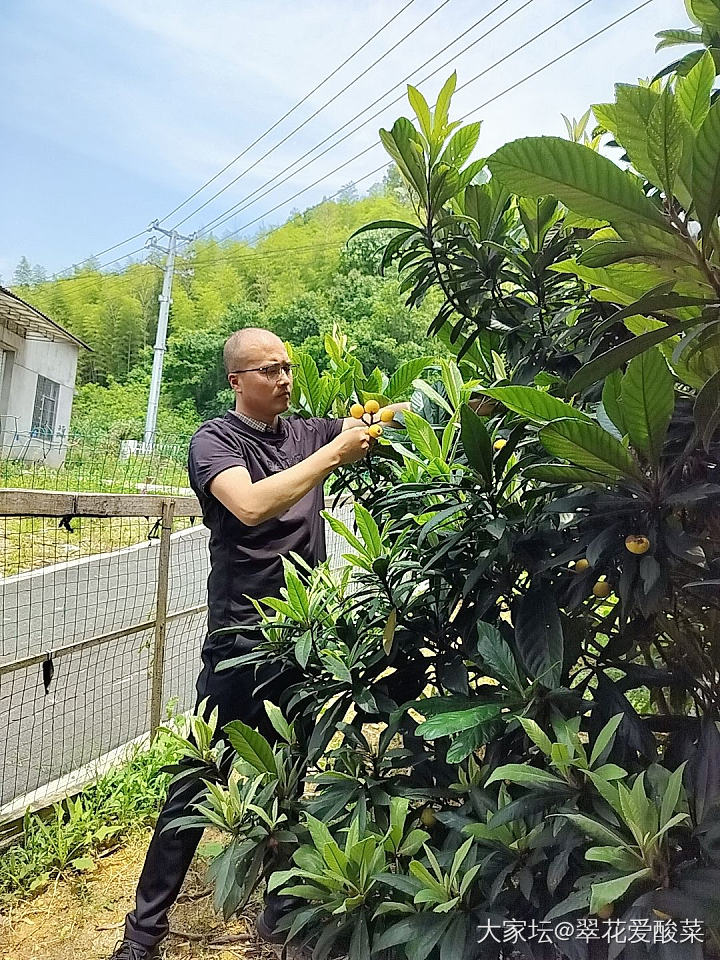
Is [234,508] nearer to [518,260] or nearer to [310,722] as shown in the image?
[310,722]

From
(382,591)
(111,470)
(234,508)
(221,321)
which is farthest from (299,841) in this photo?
(221,321)

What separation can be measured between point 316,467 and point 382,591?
18cm

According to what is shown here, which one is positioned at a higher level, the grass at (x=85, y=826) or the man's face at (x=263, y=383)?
the man's face at (x=263, y=383)

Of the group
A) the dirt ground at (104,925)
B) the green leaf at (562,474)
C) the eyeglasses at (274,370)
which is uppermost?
the eyeglasses at (274,370)

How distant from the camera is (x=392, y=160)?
1.87 feet

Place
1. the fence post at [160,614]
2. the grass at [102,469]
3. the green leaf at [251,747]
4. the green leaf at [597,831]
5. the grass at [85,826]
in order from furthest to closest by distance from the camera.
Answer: the grass at [102,469], the fence post at [160,614], the grass at [85,826], the green leaf at [251,747], the green leaf at [597,831]

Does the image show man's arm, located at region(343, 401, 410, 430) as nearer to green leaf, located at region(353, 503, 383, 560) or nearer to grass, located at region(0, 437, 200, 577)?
green leaf, located at region(353, 503, 383, 560)

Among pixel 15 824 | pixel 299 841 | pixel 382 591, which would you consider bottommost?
pixel 15 824

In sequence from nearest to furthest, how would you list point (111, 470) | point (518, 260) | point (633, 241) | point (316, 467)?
point (633, 241) < point (518, 260) < point (316, 467) < point (111, 470)

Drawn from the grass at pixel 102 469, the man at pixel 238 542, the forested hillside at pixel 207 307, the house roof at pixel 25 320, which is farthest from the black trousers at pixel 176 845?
the forested hillside at pixel 207 307

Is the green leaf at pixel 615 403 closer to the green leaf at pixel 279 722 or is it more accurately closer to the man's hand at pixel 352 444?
the man's hand at pixel 352 444

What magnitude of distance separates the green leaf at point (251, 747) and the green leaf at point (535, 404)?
1.31 ft

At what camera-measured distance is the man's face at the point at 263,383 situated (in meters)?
0.88

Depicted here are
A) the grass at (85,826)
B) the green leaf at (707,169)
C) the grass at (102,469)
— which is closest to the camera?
the green leaf at (707,169)
